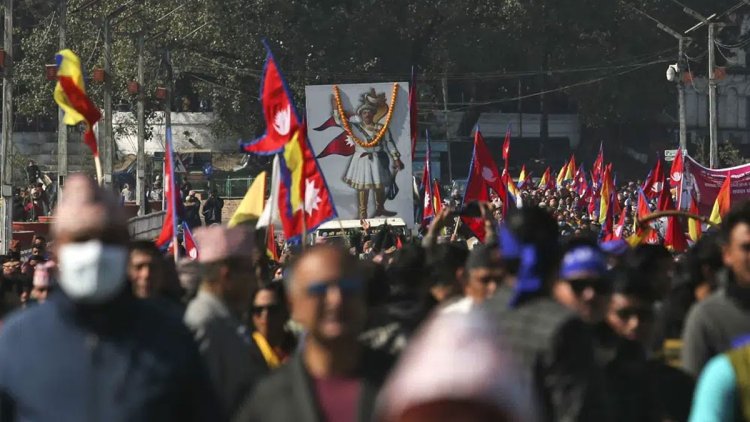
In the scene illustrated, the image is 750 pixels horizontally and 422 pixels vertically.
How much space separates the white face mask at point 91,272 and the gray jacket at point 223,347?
118cm

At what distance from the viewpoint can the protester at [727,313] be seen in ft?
17.0

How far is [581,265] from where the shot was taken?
198 inches

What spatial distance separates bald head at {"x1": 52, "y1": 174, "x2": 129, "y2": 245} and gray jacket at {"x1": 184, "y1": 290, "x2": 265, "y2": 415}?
3.61 ft

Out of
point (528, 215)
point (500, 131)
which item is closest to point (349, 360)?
point (528, 215)

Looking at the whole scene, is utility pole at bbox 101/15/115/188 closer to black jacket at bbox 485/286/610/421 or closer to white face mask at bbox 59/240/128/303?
black jacket at bbox 485/286/610/421

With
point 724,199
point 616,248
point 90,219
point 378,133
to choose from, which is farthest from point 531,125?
point 90,219

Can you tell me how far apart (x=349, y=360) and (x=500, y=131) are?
6345 cm

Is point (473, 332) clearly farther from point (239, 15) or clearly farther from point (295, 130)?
point (239, 15)

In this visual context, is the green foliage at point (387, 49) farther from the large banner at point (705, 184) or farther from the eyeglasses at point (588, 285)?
the eyeglasses at point (588, 285)

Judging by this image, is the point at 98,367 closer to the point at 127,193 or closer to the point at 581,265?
the point at 581,265

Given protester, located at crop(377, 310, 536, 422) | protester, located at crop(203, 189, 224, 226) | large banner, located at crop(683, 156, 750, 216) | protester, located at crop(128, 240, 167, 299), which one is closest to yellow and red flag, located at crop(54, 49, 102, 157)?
protester, located at crop(128, 240, 167, 299)

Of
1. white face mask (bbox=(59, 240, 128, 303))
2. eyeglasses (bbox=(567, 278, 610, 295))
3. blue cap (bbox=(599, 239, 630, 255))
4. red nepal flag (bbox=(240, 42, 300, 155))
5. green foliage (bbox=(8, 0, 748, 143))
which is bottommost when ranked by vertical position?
blue cap (bbox=(599, 239, 630, 255))

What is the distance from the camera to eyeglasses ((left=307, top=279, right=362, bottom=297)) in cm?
381

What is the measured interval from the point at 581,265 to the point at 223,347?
3.55 feet
